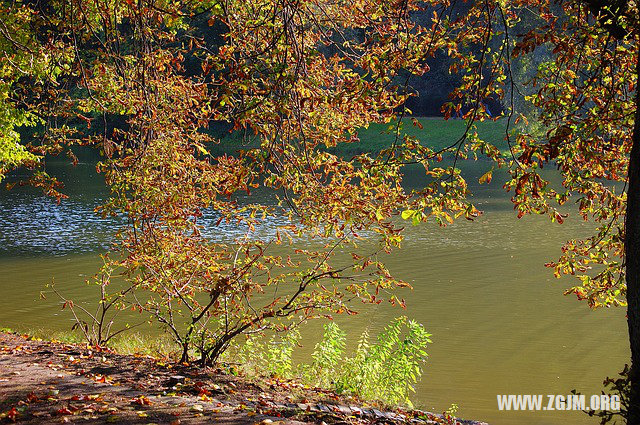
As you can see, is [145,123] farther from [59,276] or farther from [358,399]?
[59,276]

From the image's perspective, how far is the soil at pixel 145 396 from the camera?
4.80m

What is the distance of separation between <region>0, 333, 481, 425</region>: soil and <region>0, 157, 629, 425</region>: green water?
7.43 ft

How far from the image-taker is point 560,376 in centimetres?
911

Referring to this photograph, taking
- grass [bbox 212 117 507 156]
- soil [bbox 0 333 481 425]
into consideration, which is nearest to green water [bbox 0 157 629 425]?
soil [bbox 0 333 481 425]

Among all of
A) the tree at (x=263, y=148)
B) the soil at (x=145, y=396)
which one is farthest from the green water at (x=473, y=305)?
the tree at (x=263, y=148)

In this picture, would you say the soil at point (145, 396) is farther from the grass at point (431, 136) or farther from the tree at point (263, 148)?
the grass at point (431, 136)

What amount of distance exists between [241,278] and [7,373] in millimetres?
2111

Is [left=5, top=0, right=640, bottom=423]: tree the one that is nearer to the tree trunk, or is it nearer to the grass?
the tree trunk

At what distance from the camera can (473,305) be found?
40.9 ft

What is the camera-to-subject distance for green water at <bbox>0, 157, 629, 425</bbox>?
29.3ft

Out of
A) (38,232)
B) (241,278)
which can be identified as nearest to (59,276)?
(38,232)

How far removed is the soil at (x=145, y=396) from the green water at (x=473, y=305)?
2.27 m

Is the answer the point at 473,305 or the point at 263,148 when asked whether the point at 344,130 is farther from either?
the point at 473,305

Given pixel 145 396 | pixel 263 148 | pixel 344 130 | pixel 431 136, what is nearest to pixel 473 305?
pixel 344 130
